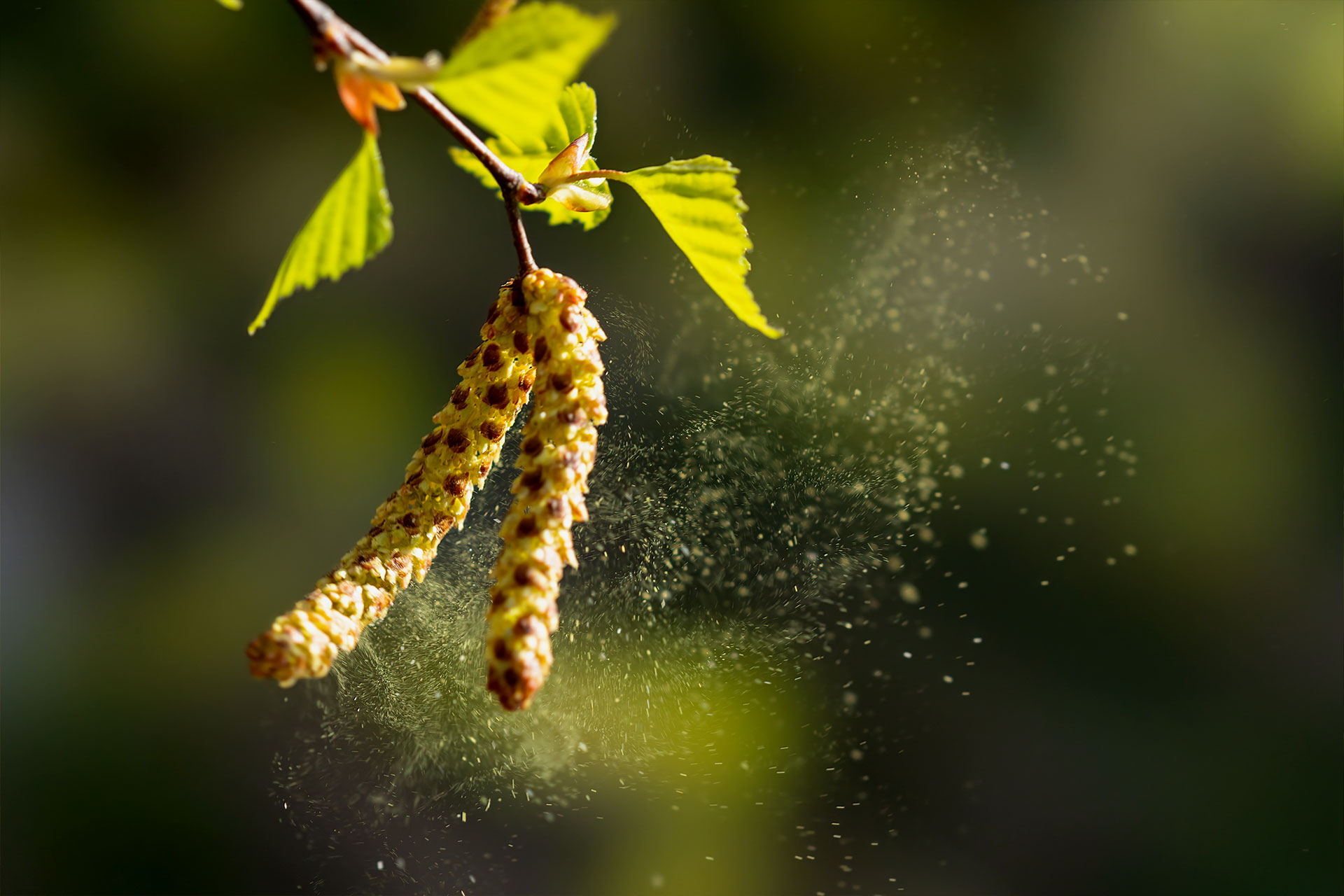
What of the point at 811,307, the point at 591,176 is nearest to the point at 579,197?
the point at 591,176

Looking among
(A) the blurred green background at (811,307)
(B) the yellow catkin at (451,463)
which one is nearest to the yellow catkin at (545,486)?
(B) the yellow catkin at (451,463)

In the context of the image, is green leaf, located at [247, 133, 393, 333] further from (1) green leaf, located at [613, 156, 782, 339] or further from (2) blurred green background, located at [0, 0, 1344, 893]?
(2) blurred green background, located at [0, 0, 1344, 893]

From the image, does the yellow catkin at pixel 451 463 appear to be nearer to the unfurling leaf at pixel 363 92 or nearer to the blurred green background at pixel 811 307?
the unfurling leaf at pixel 363 92

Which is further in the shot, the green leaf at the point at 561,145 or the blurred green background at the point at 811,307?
the blurred green background at the point at 811,307

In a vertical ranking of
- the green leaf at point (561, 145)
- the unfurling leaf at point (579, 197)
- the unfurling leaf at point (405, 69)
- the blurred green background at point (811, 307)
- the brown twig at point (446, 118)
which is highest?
the blurred green background at point (811, 307)

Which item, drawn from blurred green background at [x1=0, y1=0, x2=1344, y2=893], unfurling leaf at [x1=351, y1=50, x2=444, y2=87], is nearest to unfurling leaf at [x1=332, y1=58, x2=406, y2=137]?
unfurling leaf at [x1=351, y1=50, x2=444, y2=87]

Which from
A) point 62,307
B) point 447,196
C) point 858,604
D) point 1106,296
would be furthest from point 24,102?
point 1106,296

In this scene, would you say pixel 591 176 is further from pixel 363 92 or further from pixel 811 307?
pixel 811 307
